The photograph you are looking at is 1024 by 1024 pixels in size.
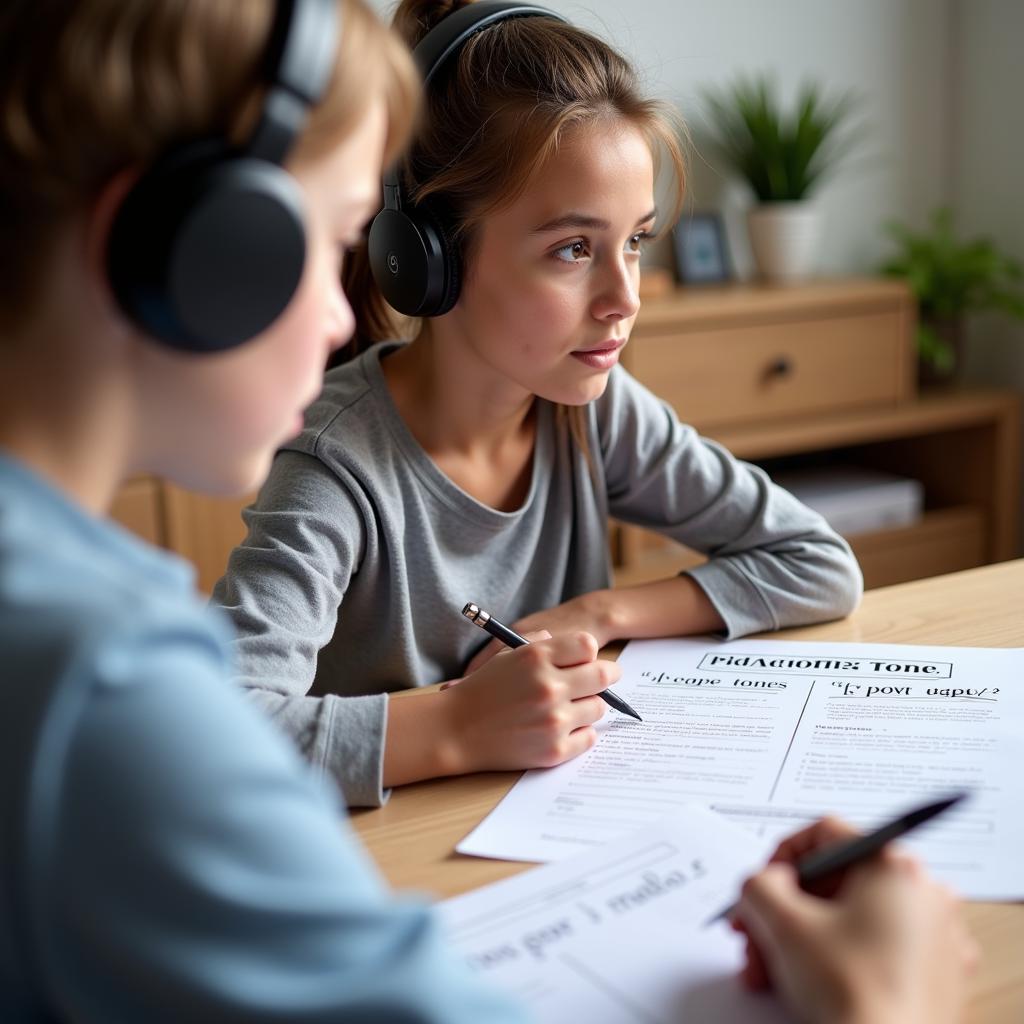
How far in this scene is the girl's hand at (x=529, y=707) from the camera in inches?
34.6

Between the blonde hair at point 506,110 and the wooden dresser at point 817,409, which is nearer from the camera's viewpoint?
the blonde hair at point 506,110

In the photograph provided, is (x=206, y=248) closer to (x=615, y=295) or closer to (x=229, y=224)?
(x=229, y=224)

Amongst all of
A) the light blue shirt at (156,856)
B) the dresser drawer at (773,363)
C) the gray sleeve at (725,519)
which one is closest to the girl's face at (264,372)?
the light blue shirt at (156,856)

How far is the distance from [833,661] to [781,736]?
171 millimetres

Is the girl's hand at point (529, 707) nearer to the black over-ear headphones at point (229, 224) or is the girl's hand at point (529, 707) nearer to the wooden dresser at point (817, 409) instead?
the black over-ear headphones at point (229, 224)

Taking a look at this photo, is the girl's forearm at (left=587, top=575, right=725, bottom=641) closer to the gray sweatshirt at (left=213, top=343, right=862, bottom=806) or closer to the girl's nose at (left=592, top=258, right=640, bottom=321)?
the gray sweatshirt at (left=213, top=343, right=862, bottom=806)

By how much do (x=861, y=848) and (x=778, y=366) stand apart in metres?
2.04

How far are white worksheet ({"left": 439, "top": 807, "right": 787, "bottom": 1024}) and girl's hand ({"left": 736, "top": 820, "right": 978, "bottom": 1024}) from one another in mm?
27

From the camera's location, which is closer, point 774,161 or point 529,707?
point 529,707

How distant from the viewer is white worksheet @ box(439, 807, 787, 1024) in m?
0.61

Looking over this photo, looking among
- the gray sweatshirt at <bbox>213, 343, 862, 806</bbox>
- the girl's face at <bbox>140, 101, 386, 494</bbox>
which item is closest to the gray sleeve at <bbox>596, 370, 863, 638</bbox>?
the gray sweatshirt at <bbox>213, 343, 862, 806</bbox>

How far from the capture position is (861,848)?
63 centimetres

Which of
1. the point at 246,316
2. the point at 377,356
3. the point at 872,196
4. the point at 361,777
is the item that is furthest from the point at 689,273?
the point at 246,316

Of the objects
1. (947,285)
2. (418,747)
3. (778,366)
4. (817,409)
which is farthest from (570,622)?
(947,285)
